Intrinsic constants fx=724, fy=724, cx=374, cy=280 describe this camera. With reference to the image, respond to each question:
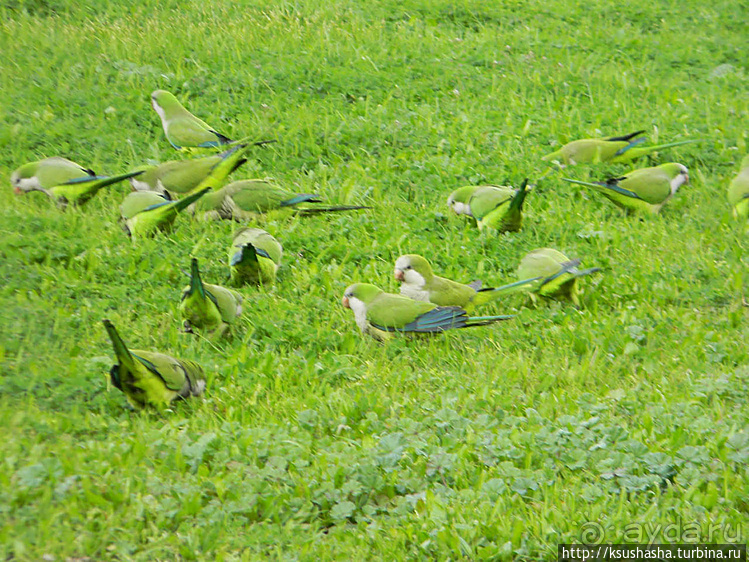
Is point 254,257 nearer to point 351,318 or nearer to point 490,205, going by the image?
point 351,318

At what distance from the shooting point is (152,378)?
12.4 feet

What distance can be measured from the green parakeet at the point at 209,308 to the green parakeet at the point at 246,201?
1.41 metres

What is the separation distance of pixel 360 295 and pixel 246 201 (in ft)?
5.57

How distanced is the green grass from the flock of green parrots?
0.52 feet

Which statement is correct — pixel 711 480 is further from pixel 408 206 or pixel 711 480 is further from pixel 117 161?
pixel 117 161

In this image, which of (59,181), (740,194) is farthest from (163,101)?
(740,194)

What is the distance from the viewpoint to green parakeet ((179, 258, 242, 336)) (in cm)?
436

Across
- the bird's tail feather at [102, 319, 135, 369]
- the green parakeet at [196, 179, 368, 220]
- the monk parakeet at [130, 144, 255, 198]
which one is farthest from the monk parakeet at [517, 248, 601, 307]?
the bird's tail feather at [102, 319, 135, 369]

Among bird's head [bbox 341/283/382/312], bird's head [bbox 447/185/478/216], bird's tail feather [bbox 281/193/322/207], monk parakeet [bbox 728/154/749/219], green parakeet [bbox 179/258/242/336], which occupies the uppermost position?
green parakeet [bbox 179/258/242/336]

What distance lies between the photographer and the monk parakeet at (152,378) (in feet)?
12.0

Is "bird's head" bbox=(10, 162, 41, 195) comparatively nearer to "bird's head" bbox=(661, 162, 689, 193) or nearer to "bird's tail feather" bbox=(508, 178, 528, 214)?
"bird's tail feather" bbox=(508, 178, 528, 214)

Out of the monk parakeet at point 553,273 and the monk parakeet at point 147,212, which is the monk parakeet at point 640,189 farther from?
the monk parakeet at point 147,212

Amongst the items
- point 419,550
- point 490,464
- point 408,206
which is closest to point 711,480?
point 490,464

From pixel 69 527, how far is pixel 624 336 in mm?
3462
